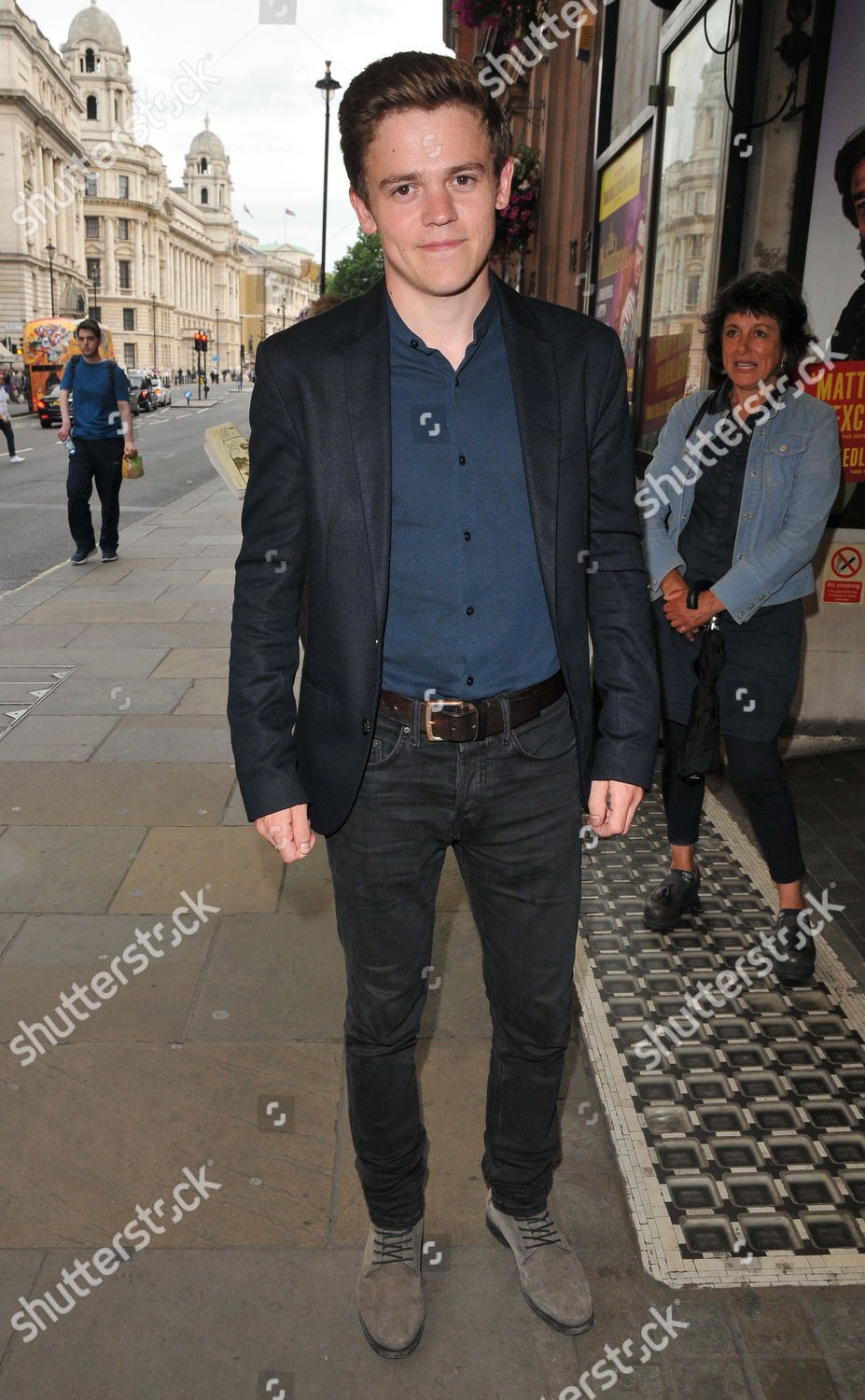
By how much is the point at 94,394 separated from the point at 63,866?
6.76 m

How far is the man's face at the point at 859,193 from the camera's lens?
5262mm

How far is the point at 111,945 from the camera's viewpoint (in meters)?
3.86

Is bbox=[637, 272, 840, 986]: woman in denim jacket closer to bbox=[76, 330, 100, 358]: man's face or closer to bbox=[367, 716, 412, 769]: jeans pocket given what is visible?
bbox=[367, 716, 412, 769]: jeans pocket

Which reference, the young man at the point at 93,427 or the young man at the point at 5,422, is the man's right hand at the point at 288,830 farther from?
the young man at the point at 5,422

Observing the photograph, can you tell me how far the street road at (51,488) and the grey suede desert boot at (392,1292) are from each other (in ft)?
29.3

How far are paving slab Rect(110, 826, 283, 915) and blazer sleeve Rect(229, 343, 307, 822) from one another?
80.7 inches

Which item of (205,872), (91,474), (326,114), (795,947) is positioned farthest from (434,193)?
(326,114)

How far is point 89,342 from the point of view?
998 centimetres

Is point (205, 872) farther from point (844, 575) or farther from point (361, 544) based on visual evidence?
point (844, 575)

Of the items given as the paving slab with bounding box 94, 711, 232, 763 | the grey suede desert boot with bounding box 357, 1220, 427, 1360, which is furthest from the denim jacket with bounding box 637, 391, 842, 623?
the paving slab with bounding box 94, 711, 232, 763

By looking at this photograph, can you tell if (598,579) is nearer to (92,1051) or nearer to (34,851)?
(92,1051)

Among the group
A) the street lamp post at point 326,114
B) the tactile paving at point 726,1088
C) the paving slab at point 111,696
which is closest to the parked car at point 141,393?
the street lamp post at point 326,114

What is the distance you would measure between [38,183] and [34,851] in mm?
84930

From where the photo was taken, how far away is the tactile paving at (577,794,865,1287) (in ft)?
8.44
